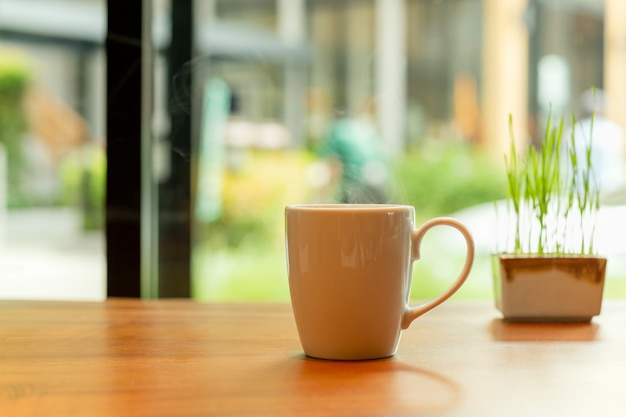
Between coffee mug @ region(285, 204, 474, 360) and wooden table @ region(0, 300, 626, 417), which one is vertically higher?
coffee mug @ region(285, 204, 474, 360)

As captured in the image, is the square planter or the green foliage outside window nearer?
the square planter

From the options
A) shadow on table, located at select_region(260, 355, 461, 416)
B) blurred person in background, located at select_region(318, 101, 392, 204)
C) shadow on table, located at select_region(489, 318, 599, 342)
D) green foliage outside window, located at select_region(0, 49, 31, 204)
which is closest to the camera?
shadow on table, located at select_region(260, 355, 461, 416)

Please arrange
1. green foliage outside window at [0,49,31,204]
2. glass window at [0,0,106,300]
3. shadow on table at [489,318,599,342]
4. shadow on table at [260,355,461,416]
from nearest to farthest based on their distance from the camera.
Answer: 1. shadow on table at [260,355,461,416]
2. shadow on table at [489,318,599,342]
3. glass window at [0,0,106,300]
4. green foliage outside window at [0,49,31,204]

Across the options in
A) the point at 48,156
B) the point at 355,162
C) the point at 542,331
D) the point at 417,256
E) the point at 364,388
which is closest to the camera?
the point at 364,388

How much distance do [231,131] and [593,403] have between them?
89.7 inches

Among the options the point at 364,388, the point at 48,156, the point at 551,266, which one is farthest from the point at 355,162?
the point at 364,388

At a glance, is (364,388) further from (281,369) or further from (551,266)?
→ (551,266)

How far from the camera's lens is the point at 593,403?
2.18ft

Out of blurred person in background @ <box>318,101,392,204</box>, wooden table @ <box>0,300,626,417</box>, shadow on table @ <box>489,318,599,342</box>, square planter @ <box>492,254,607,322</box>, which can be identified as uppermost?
blurred person in background @ <box>318,101,392,204</box>

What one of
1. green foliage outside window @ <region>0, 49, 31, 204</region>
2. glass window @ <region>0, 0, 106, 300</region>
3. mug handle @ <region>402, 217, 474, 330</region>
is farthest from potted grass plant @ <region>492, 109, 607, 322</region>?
green foliage outside window @ <region>0, 49, 31, 204</region>

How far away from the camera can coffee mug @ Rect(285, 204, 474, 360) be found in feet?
2.60

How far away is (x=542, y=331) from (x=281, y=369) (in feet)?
1.14

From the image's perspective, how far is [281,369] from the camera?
2.55 feet

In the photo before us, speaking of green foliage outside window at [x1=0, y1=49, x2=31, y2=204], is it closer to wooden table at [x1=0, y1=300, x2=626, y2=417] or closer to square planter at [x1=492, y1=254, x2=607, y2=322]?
wooden table at [x1=0, y1=300, x2=626, y2=417]
